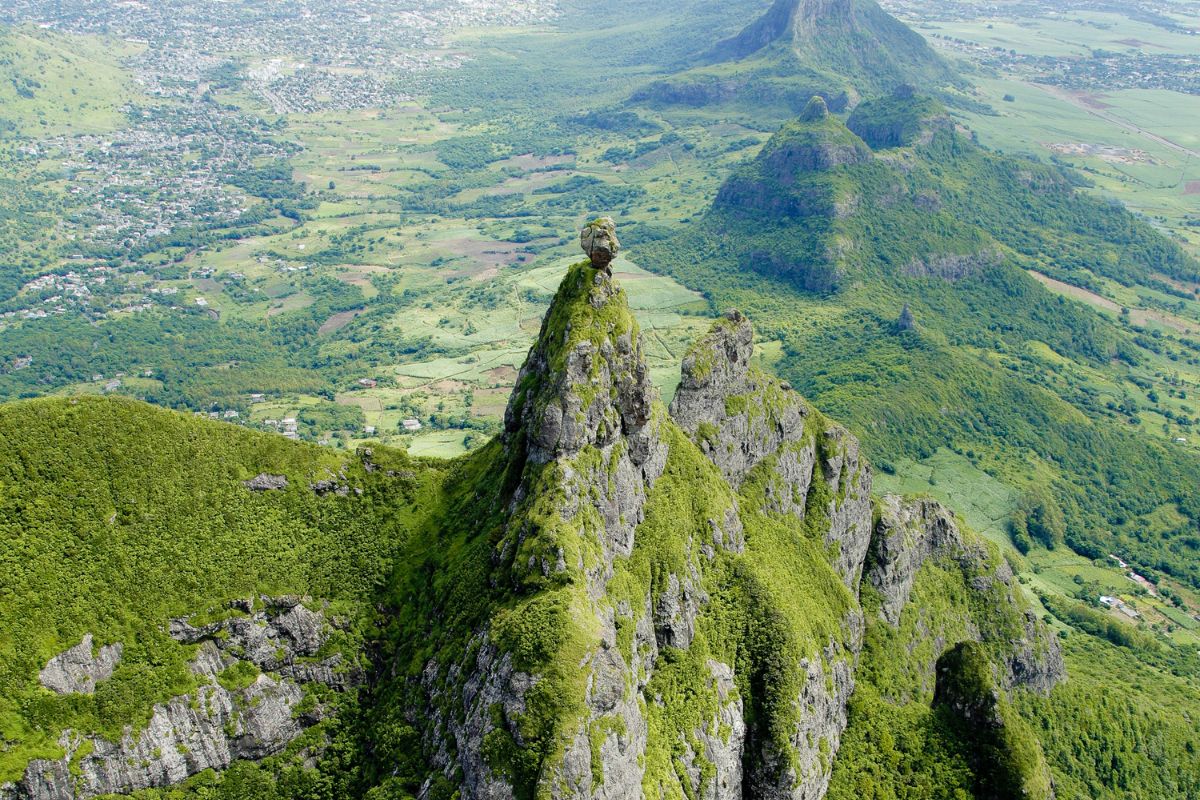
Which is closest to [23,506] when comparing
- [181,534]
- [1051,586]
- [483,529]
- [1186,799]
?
[181,534]

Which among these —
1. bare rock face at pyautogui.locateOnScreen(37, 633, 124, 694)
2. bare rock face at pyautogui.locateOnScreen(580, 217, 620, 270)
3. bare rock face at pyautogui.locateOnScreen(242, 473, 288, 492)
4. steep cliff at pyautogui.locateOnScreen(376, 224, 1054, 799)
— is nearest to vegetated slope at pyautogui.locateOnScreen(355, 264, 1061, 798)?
steep cliff at pyautogui.locateOnScreen(376, 224, 1054, 799)

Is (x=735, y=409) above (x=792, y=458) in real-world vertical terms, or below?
above

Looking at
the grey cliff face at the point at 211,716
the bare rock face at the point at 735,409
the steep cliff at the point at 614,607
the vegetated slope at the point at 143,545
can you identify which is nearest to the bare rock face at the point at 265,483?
the vegetated slope at the point at 143,545

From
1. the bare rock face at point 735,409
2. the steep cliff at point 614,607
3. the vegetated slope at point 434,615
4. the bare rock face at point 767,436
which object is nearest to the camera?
the steep cliff at point 614,607

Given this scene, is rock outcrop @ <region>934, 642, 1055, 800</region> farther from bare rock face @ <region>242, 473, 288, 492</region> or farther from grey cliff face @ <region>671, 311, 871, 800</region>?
bare rock face @ <region>242, 473, 288, 492</region>

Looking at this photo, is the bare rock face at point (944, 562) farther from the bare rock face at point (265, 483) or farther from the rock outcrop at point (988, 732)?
the bare rock face at point (265, 483)

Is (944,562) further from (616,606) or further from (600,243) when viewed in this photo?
(600,243)

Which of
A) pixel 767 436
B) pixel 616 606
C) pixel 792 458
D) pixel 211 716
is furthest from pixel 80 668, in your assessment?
pixel 792 458
